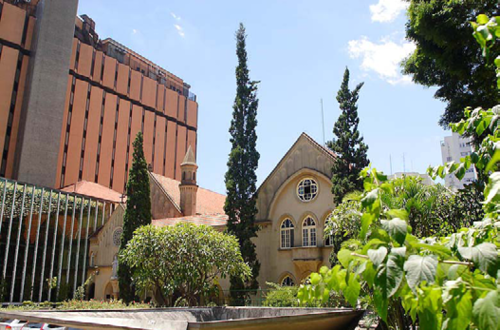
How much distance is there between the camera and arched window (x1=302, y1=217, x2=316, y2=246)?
1191 inches

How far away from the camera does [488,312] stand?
71.5 inches

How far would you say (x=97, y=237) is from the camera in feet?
133

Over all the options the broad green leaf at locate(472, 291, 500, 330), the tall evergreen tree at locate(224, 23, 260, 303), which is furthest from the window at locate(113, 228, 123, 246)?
the broad green leaf at locate(472, 291, 500, 330)

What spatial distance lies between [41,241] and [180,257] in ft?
83.5

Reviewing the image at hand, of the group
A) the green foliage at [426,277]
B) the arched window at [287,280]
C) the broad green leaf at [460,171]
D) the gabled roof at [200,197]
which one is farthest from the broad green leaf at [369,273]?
the gabled roof at [200,197]

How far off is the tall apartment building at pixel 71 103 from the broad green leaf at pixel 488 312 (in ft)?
182

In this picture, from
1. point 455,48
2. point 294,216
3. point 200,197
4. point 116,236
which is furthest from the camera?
point 200,197

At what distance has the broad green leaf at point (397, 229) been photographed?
2.12 m

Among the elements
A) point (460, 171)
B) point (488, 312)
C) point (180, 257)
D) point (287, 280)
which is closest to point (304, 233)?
point (287, 280)

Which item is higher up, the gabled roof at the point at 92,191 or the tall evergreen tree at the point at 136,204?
the gabled roof at the point at 92,191

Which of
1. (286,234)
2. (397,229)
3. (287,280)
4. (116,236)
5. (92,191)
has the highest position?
(92,191)

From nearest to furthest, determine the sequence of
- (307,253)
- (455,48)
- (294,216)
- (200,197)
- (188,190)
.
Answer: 1. (455,48)
2. (307,253)
3. (294,216)
4. (188,190)
5. (200,197)

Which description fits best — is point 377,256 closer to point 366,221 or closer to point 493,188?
point 366,221

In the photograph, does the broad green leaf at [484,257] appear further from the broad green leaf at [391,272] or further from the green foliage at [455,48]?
the green foliage at [455,48]
